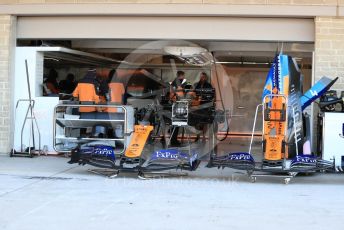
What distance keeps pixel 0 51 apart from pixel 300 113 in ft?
21.6

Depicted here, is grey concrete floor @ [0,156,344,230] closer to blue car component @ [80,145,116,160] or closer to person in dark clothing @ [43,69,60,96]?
blue car component @ [80,145,116,160]

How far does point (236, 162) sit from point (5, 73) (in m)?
5.88

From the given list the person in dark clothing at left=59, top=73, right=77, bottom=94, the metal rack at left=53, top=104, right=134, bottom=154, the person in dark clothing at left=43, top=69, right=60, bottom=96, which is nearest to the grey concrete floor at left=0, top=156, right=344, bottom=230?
the metal rack at left=53, top=104, right=134, bottom=154

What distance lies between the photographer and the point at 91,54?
50.6 ft

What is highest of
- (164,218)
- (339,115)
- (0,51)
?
(0,51)

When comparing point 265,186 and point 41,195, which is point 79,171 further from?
point 265,186

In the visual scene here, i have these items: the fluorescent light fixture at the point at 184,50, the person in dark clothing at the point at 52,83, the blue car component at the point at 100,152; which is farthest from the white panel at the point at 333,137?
the person in dark clothing at the point at 52,83

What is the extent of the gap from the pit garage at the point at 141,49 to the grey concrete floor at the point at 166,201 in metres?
2.36

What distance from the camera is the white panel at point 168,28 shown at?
10612 millimetres

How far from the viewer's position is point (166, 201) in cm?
693

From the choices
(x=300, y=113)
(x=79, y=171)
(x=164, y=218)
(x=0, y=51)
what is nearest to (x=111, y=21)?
(x=0, y=51)

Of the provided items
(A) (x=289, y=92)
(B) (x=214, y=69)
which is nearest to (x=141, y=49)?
(B) (x=214, y=69)

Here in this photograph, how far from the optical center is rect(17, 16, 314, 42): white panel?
10.6 meters

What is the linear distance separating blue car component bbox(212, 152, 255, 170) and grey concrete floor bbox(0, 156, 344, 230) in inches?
11.6
